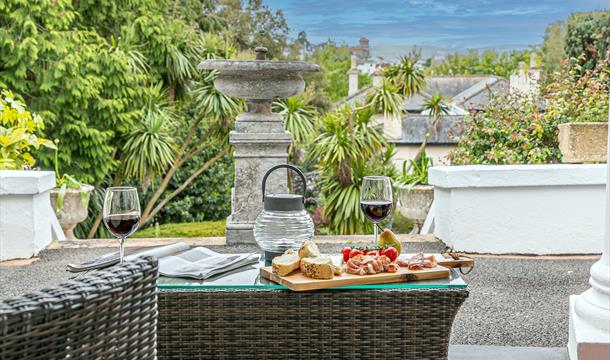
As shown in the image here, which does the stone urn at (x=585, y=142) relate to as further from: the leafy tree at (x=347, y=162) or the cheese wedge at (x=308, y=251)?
the cheese wedge at (x=308, y=251)

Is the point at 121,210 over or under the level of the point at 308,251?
over

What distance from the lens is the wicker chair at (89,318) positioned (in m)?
1.17

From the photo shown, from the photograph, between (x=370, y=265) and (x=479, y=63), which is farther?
(x=479, y=63)

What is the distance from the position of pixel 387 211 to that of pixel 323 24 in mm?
52370

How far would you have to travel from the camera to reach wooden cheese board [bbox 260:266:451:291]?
6.87 feet

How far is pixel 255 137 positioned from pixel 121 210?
2781mm

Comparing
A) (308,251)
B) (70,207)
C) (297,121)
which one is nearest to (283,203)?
(308,251)

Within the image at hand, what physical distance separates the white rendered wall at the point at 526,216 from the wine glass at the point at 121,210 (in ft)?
9.82

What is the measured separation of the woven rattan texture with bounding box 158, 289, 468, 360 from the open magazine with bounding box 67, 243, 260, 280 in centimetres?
8

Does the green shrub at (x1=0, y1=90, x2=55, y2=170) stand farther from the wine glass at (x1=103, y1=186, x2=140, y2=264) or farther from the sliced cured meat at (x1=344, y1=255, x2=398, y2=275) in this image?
the sliced cured meat at (x1=344, y1=255, x2=398, y2=275)

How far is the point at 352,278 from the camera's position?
2125 mm

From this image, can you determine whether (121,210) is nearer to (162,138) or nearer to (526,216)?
(526,216)

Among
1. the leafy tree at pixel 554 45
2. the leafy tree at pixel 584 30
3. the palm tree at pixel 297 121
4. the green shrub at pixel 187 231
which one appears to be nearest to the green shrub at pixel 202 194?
the green shrub at pixel 187 231

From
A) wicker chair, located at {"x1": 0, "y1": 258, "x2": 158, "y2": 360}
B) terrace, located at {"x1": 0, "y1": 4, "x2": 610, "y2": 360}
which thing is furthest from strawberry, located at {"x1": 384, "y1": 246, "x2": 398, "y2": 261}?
wicker chair, located at {"x1": 0, "y1": 258, "x2": 158, "y2": 360}
